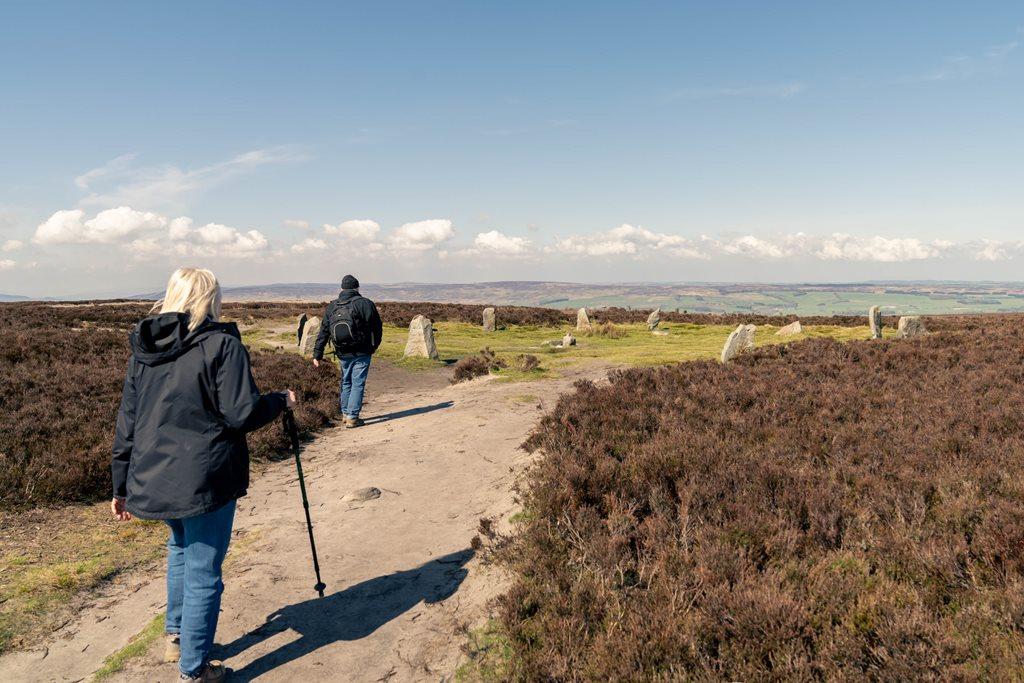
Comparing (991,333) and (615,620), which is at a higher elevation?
(991,333)

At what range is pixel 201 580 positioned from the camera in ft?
13.0

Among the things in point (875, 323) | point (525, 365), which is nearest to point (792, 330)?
point (875, 323)

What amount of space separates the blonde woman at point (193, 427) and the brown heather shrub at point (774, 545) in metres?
2.33

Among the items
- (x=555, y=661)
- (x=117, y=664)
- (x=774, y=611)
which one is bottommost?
(x=117, y=664)

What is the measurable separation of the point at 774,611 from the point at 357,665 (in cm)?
319

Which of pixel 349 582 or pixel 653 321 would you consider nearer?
pixel 349 582

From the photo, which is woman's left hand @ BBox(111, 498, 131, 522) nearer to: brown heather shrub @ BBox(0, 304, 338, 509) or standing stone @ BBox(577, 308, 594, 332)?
brown heather shrub @ BBox(0, 304, 338, 509)

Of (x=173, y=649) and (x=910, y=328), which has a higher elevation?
(x=910, y=328)

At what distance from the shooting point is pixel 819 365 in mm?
13977

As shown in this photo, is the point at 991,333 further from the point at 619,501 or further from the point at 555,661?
the point at 555,661

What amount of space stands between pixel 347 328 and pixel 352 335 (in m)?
0.18

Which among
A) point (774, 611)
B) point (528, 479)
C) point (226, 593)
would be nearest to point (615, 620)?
point (774, 611)

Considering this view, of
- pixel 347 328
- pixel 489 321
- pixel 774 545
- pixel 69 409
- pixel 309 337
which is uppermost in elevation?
pixel 347 328

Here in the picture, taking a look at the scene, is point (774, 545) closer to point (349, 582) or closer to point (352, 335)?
point (349, 582)
